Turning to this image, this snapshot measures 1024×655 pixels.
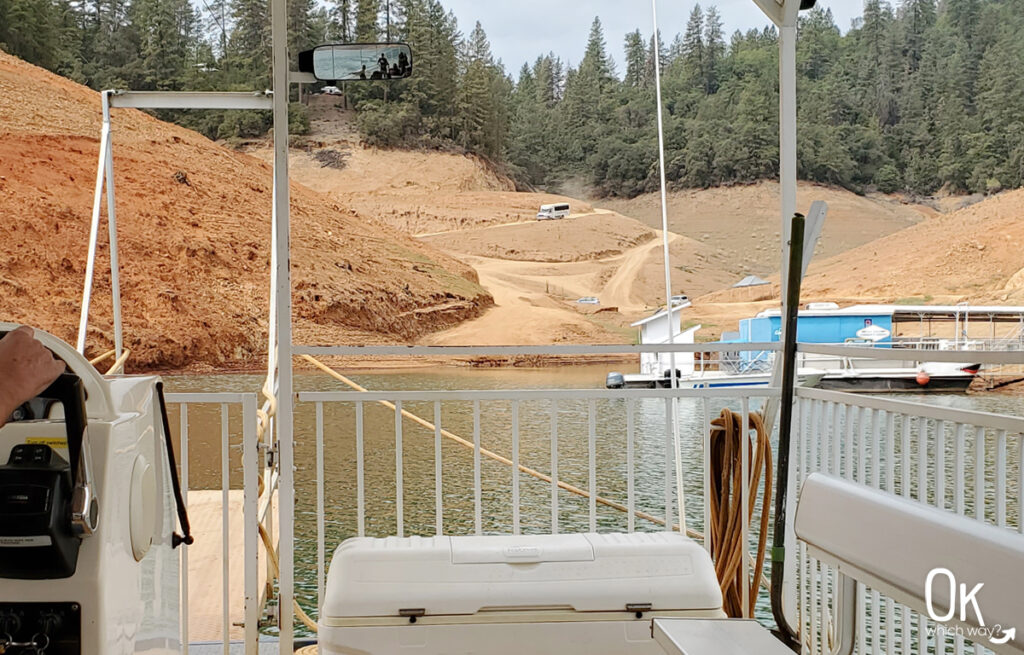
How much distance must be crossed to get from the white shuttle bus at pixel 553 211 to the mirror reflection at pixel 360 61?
13.9 ft

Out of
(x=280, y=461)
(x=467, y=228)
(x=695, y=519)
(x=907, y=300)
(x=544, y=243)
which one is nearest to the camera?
(x=280, y=461)

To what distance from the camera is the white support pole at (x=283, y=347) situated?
2.33 m

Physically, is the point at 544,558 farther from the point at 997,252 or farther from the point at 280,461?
the point at 997,252

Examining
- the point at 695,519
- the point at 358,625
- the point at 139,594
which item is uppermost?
the point at 139,594

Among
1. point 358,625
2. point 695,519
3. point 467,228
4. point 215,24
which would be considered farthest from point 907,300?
point 358,625

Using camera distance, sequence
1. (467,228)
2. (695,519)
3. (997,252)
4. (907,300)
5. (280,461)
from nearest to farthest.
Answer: (280,461) < (695,519) < (467,228) < (907,300) < (997,252)

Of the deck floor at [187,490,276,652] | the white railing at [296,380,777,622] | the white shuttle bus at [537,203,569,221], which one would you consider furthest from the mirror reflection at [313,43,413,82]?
the white shuttle bus at [537,203,569,221]

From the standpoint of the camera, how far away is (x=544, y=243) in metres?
7.24

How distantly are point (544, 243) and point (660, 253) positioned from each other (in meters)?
1.08

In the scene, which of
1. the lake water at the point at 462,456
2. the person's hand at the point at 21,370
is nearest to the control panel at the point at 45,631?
the person's hand at the point at 21,370

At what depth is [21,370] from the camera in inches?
46.4

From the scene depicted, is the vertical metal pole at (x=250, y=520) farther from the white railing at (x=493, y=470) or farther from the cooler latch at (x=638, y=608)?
the white railing at (x=493, y=470)

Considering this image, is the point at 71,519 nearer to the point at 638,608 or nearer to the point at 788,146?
the point at 638,608

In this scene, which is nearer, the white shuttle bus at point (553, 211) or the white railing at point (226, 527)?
the white railing at point (226, 527)
